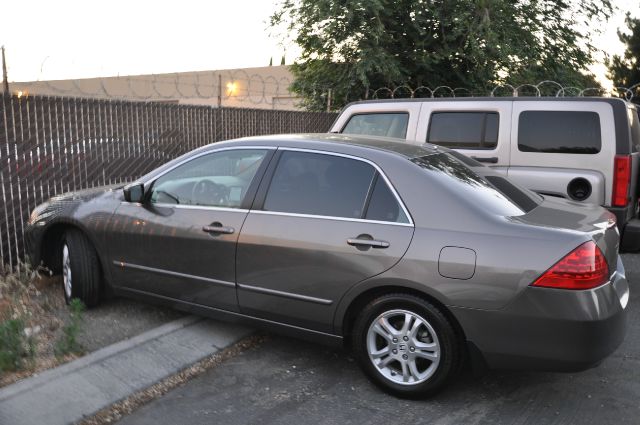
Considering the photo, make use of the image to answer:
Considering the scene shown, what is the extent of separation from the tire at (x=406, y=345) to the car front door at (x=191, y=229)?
3.42ft

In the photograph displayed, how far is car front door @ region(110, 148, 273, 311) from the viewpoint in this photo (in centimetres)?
414

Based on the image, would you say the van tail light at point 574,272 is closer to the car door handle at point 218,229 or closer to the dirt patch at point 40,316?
the car door handle at point 218,229

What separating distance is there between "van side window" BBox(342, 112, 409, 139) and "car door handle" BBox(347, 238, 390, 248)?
341 cm

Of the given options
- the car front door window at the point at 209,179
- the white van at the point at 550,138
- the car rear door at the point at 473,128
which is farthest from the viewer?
the car rear door at the point at 473,128

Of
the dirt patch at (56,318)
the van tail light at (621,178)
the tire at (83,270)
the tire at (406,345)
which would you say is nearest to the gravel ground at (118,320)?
the dirt patch at (56,318)

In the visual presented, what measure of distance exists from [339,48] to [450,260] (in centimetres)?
1185

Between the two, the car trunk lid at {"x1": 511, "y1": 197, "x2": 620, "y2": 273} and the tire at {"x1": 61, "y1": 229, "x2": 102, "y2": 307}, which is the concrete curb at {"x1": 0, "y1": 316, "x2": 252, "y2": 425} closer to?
the tire at {"x1": 61, "y1": 229, "x2": 102, "y2": 307}

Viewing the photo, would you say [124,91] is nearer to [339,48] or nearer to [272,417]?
[339,48]

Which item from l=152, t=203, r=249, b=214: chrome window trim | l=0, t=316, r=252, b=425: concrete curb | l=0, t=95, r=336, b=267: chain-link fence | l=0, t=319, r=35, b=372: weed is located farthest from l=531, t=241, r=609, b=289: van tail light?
l=0, t=95, r=336, b=267: chain-link fence

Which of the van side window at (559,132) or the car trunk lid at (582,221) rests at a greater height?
the van side window at (559,132)

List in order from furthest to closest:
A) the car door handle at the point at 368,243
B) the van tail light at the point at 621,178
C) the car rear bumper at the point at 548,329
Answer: the van tail light at the point at 621,178
the car door handle at the point at 368,243
the car rear bumper at the point at 548,329

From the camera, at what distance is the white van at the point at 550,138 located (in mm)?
5590

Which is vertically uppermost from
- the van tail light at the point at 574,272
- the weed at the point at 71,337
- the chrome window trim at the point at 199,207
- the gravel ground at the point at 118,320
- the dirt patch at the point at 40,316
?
the chrome window trim at the point at 199,207

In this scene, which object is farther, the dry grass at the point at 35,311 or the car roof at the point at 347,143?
→ the car roof at the point at 347,143
